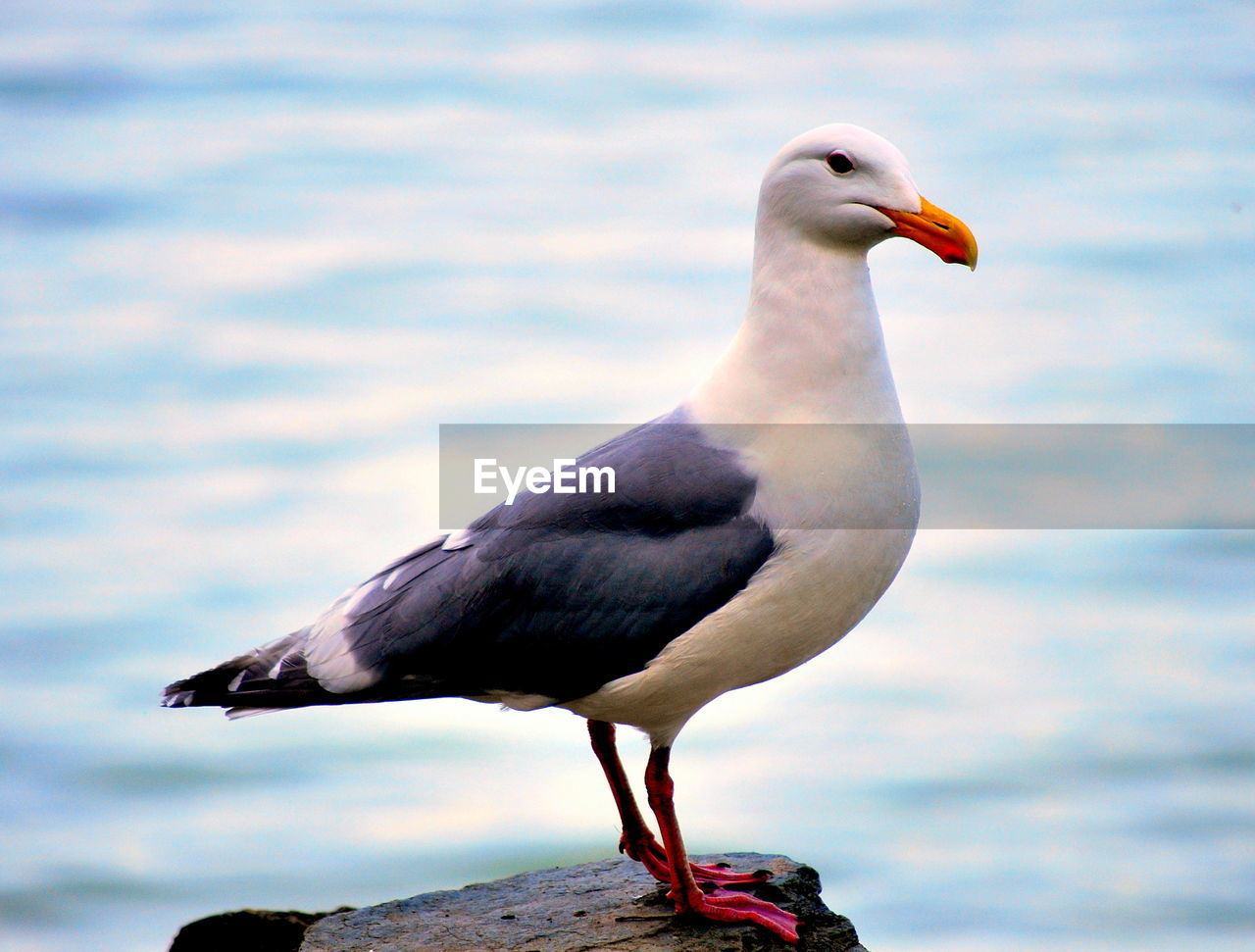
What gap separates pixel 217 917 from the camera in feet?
25.6

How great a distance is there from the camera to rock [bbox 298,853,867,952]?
661cm

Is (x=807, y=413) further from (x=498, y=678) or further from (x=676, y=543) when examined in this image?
(x=498, y=678)

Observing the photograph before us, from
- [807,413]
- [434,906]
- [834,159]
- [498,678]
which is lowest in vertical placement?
[434,906]

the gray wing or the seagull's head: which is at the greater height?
the seagull's head

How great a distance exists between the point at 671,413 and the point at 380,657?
126 cm

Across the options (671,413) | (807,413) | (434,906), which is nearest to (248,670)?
(434,906)

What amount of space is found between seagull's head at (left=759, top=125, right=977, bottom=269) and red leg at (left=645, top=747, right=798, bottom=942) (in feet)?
6.07

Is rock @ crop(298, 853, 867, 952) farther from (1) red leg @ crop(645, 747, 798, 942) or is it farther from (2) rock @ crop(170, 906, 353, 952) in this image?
(2) rock @ crop(170, 906, 353, 952)

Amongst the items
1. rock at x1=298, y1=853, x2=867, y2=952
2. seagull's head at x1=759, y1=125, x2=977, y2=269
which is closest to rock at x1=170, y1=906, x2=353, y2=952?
rock at x1=298, y1=853, x2=867, y2=952

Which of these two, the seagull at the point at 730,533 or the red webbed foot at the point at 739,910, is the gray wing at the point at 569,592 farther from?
the red webbed foot at the point at 739,910

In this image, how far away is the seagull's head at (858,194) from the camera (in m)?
6.20

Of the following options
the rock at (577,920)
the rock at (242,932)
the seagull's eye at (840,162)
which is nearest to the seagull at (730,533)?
the seagull's eye at (840,162)

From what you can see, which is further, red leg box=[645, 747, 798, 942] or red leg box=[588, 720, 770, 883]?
red leg box=[588, 720, 770, 883]

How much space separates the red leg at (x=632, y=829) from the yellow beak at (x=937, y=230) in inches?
80.0
